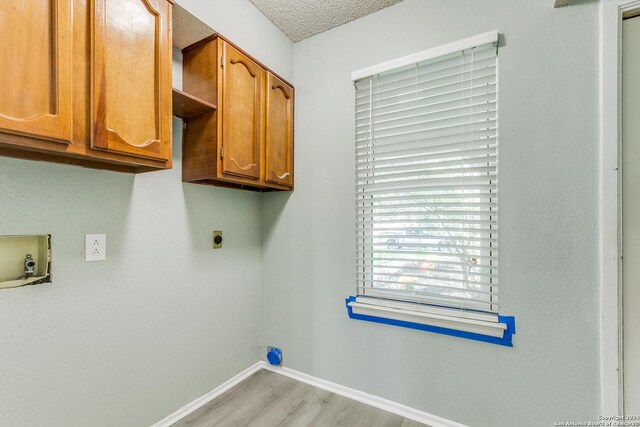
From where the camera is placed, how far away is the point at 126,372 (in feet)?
4.64

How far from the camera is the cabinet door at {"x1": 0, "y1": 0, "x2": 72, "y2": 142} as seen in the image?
84 centimetres

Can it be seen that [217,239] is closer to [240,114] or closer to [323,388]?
[240,114]

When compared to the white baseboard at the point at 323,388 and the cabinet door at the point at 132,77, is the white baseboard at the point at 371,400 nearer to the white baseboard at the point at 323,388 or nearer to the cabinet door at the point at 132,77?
the white baseboard at the point at 323,388

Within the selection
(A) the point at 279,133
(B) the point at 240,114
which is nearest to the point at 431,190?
(A) the point at 279,133

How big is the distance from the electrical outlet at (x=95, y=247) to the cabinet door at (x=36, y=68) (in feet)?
1.73

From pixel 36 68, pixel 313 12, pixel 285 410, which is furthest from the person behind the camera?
pixel 313 12

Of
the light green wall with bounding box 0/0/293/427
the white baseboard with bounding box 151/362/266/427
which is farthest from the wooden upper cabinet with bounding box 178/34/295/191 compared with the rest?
the white baseboard with bounding box 151/362/266/427

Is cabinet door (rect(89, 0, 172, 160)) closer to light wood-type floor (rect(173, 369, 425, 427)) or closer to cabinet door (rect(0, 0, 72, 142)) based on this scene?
cabinet door (rect(0, 0, 72, 142))

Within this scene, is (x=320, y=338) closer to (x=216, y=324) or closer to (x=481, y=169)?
(x=216, y=324)

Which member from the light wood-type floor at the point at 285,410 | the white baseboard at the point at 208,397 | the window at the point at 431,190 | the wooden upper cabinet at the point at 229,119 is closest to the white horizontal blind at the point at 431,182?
the window at the point at 431,190

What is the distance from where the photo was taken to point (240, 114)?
5.48ft

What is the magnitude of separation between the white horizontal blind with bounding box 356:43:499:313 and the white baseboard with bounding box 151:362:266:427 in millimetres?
1033

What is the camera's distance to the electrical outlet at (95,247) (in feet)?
4.21

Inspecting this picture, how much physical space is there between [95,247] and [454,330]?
1.84 meters
